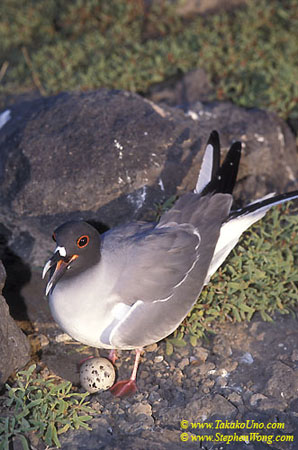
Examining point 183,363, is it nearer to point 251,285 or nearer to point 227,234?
point 251,285

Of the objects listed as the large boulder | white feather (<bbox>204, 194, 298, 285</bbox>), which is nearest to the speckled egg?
white feather (<bbox>204, 194, 298, 285</bbox>)

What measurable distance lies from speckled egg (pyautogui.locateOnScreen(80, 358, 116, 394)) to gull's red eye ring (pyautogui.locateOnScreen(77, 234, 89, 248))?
0.73 meters

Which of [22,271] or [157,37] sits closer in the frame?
[22,271]

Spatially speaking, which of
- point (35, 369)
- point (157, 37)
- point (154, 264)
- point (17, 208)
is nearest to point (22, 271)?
point (17, 208)

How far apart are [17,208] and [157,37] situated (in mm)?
3173

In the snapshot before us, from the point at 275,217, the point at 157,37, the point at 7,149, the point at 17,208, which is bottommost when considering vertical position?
the point at 275,217

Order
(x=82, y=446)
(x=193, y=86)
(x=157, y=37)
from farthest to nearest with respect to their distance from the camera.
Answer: (x=157, y=37), (x=193, y=86), (x=82, y=446)

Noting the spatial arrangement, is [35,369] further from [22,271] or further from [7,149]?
[7,149]

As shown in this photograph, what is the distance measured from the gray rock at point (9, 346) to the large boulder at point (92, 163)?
830mm

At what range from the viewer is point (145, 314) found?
3158 mm

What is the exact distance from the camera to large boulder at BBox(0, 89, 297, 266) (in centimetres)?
407

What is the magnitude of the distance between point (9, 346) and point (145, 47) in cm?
395

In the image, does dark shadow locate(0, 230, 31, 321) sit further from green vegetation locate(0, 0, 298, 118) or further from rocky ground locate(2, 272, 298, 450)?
green vegetation locate(0, 0, 298, 118)

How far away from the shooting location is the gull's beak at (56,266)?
3.13 metres
